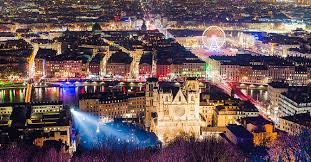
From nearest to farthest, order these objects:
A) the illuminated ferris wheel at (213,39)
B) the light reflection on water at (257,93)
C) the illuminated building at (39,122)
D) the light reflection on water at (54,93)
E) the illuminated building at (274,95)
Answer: the illuminated building at (39,122)
the illuminated building at (274,95)
the light reflection on water at (54,93)
the light reflection on water at (257,93)
the illuminated ferris wheel at (213,39)

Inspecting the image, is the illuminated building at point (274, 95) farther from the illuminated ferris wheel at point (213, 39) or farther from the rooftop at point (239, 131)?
the illuminated ferris wheel at point (213, 39)

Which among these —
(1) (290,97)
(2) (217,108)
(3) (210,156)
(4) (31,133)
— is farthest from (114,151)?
(1) (290,97)

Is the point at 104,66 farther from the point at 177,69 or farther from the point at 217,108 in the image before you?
the point at 217,108

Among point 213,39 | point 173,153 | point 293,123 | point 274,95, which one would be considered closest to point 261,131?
point 293,123

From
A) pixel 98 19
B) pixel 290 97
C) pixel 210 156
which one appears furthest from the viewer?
pixel 98 19

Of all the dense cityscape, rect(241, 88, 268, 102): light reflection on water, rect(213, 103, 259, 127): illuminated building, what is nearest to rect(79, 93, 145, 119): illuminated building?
the dense cityscape

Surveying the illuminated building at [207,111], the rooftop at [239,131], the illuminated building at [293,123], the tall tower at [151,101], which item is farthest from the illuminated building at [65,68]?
the rooftop at [239,131]
